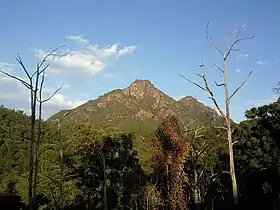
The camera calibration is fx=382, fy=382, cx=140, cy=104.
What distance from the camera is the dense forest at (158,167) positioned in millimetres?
24297

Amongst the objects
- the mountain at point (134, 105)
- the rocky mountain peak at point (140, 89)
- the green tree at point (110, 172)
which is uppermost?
the rocky mountain peak at point (140, 89)

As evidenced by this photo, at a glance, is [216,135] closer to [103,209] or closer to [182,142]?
[182,142]

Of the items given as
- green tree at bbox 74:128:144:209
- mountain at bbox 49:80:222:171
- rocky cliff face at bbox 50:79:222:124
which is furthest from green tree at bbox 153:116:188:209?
rocky cliff face at bbox 50:79:222:124

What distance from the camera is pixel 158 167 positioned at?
2531 cm

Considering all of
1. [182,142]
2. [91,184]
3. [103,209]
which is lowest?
[103,209]

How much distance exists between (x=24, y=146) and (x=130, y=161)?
10.8m

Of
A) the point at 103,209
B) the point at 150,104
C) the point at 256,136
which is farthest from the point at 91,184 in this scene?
the point at 150,104

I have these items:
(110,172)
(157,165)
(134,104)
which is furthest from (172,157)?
(134,104)

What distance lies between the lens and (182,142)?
78.5 ft

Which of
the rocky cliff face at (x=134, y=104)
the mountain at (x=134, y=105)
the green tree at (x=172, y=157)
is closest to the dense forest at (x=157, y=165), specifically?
the green tree at (x=172, y=157)

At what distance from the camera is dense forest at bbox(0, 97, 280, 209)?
24.3 metres

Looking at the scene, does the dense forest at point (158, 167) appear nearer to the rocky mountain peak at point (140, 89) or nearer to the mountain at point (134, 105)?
the mountain at point (134, 105)

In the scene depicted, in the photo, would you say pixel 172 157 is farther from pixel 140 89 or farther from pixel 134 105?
pixel 140 89

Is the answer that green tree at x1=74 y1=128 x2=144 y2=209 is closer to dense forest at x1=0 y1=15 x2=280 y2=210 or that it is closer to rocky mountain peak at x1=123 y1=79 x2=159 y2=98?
dense forest at x1=0 y1=15 x2=280 y2=210
